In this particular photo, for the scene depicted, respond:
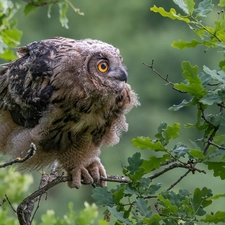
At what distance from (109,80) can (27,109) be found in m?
0.59

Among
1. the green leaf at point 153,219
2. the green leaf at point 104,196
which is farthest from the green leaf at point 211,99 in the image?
the green leaf at point 104,196

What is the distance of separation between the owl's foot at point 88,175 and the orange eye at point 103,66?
65 cm

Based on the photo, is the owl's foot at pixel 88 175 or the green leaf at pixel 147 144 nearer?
the green leaf at pixel 147 144

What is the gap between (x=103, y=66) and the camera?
4.03 meters

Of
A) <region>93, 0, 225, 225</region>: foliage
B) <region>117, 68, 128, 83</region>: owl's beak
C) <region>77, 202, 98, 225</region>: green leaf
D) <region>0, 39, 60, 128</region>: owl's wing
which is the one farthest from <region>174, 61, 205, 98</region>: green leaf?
<region>77, 202, 98, 225</region>: green leaf

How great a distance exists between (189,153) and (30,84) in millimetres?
1624

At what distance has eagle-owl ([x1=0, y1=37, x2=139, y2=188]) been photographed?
404cm

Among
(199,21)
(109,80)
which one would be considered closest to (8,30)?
(109,80)

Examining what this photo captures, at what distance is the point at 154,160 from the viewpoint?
9.73 ft

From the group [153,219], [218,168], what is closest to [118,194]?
[153,219]

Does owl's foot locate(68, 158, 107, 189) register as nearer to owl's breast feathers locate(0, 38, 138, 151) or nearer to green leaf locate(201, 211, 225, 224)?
owl's breast feathers locate(0, 38, 138, 151)

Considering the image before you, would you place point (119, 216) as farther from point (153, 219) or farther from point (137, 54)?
point (137, 54)

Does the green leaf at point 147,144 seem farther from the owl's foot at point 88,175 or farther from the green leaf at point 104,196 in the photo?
the owl's foot at point 88,175

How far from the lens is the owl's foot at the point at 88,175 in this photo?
4277 mm
